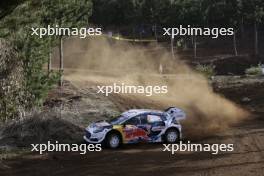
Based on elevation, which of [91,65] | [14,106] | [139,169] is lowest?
[139,169]

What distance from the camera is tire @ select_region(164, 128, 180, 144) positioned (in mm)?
19812

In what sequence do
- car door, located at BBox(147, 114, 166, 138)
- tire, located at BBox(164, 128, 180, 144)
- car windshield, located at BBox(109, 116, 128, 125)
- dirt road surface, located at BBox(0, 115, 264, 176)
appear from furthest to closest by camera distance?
tire, located at BBox(164, 128, 180, 144) < car door, located at BBox(147, 114, 166, 138) < car windshield, located at BBox(109, 116, 128, 125) < dirt road surface, located at BBox(0, 115, 264, 176)

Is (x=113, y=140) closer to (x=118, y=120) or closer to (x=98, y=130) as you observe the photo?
(x=98, y=130)

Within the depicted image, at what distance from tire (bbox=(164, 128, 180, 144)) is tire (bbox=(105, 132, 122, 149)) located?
1.85 meters

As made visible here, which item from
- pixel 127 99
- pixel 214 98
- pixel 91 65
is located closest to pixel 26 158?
pixel 127 99

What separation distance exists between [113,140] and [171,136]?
230cm

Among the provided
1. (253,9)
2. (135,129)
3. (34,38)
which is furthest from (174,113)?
(253,9)

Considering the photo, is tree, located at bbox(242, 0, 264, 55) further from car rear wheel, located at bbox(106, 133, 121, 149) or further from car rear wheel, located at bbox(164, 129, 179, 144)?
car rear wheel, located at bbox(106, 133, 121, 149)

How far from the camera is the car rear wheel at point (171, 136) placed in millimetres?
19812

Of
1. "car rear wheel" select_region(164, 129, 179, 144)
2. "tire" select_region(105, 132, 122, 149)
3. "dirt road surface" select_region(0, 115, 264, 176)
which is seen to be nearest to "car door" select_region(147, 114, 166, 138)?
"car rear wheel" select_region(164, 129, 179, 144)

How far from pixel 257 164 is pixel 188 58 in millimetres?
40231

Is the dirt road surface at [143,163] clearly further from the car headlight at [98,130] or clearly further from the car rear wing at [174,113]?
the car rear wing at [174,113]

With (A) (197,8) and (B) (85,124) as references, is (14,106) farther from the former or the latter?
(A) (197,8)

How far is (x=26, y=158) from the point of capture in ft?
57.8
